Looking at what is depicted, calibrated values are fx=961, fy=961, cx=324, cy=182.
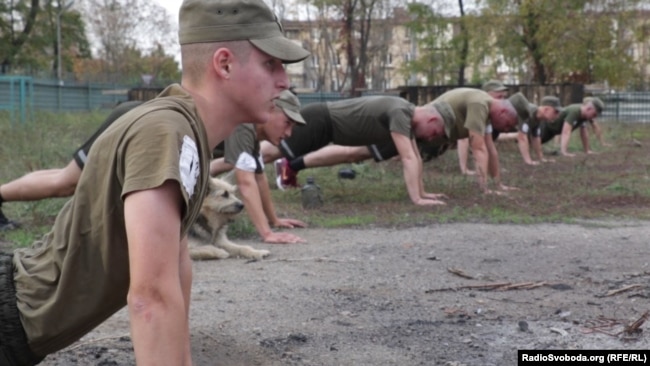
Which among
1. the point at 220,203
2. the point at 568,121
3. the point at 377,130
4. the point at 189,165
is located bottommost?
the point at 568,121

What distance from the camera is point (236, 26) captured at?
2.60 m

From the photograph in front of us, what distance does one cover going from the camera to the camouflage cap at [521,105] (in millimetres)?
17109

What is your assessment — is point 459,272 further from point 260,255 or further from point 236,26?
point 236,26

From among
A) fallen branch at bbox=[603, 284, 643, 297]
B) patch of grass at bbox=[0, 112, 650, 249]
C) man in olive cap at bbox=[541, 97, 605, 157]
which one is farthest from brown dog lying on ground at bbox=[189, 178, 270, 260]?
man in olive cap at bbox=[541, 97, 605, 157]

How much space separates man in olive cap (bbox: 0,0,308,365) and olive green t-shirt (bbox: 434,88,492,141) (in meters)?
9.56

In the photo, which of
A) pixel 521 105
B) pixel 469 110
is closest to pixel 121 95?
pixel 521 105

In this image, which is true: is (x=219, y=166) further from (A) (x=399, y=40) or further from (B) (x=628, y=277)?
(A) (x=399, y=40)

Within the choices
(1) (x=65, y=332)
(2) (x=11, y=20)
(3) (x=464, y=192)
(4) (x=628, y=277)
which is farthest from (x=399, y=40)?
(1) (x=65, y=332)

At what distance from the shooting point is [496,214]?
10.2 meters

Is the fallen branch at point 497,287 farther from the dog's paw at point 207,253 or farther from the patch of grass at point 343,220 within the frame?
the patch of grass at point 343,220

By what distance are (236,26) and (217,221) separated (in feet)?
17.7

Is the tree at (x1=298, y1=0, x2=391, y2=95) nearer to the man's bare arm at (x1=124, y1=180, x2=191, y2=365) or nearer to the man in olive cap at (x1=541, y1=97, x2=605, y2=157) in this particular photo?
the man in olive cap at (x1=541, y1=97, x2=605, y2=157)

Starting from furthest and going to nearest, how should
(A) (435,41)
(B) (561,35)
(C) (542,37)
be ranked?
(A) (435,41), (B) (561,35), (C) (542,37)

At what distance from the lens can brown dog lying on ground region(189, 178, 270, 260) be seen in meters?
7.64
